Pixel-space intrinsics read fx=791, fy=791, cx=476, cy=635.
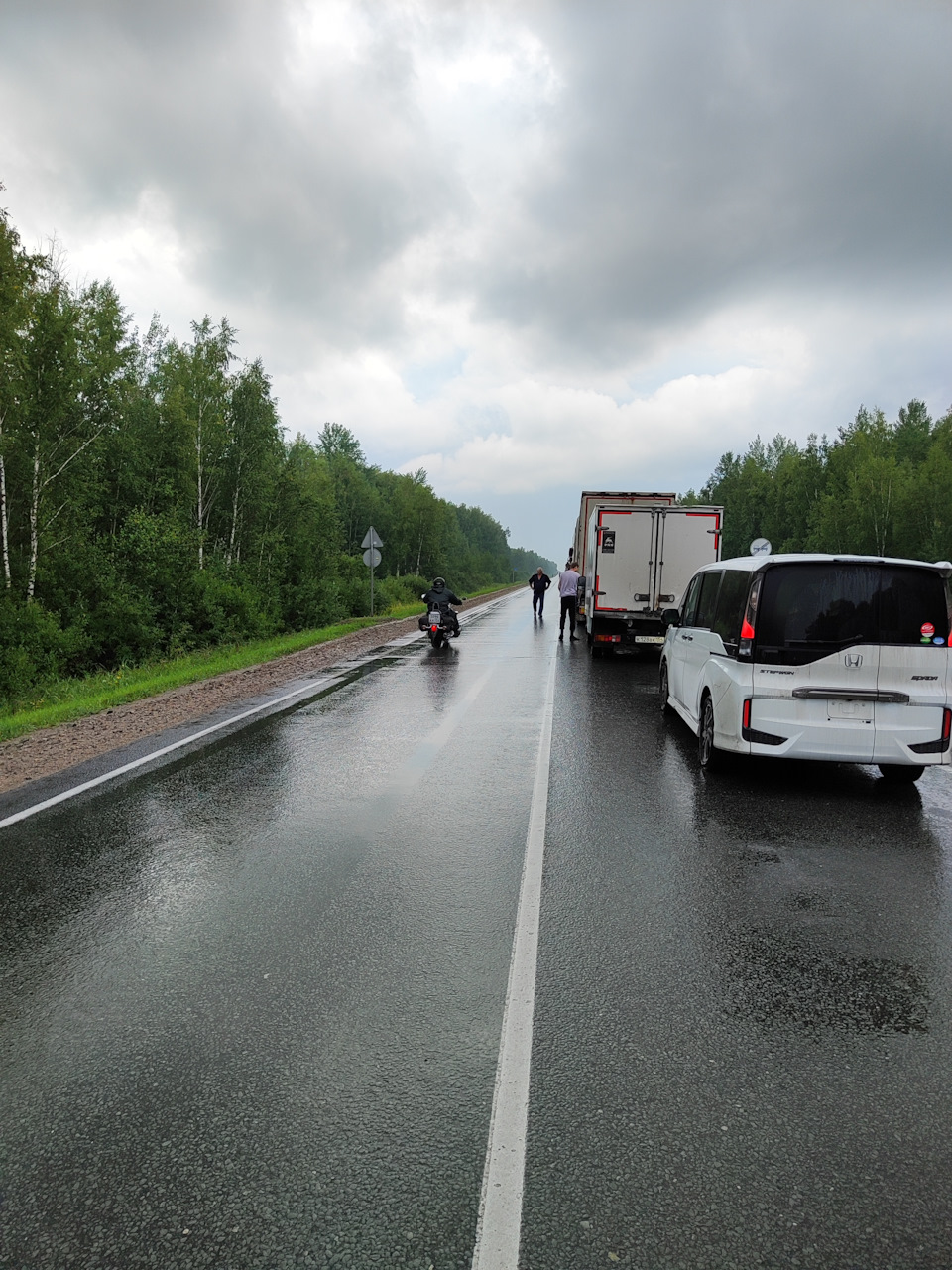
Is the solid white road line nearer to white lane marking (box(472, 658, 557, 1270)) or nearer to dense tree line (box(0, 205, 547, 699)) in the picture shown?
white lane marking (box(472, 658, 557, 1270))

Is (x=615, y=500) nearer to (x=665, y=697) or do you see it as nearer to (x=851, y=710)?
(x=665, y=697)

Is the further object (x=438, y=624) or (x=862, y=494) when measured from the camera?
(x=862, y=494)

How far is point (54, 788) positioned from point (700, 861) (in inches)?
224

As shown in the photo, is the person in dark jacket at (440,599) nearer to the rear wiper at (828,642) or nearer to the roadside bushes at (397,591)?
the rear wiper at (828,642)

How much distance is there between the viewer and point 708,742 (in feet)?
25.5

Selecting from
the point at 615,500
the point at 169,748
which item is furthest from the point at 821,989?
the point at 615,500

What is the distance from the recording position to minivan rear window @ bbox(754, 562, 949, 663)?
6852 mm

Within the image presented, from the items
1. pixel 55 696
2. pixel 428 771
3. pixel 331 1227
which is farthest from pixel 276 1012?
pixel 55 696

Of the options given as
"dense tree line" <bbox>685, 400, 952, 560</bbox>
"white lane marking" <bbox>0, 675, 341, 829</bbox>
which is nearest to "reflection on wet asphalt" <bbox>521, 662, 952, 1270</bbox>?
"white lane marking" <bbox>0, 675, 341, 829</bbox>

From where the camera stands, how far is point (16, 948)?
4031mm

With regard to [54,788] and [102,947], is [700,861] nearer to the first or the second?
[102,947]

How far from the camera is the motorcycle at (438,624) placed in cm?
1980

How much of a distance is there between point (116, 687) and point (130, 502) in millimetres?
17911

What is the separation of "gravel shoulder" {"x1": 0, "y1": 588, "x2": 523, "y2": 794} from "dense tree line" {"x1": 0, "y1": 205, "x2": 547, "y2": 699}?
6.24 m
